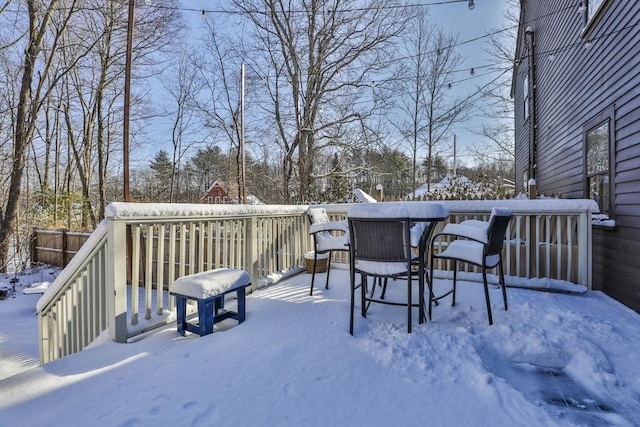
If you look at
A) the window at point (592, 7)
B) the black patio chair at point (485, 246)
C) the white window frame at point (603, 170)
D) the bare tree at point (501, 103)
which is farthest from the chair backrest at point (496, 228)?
the bare tree at point (501, 103)

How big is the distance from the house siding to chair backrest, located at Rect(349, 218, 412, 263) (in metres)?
2.65

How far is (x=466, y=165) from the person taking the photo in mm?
20531

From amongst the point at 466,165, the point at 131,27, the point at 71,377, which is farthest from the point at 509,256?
the point at 466,165

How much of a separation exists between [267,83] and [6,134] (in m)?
7.50

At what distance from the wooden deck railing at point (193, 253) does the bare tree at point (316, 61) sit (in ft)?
22.7

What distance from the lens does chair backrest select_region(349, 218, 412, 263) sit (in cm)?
226

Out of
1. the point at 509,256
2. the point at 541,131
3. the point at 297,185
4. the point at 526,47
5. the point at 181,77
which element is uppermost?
the point at 181,77

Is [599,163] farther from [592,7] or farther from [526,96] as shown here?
[526,96]

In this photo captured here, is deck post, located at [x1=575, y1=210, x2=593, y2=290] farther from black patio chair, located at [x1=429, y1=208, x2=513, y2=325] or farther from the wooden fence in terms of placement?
the wooden fence

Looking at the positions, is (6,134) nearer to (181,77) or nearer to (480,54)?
(181,77)

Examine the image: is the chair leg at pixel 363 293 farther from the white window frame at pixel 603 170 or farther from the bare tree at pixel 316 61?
the bare tree at pixel 316 61

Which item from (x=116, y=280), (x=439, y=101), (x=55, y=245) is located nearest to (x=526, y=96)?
(x=439, y=101)

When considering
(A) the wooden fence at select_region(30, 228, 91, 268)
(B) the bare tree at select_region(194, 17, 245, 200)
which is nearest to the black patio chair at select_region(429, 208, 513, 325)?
(A) the wooden fence at select_region(30, 228, 91, 268)

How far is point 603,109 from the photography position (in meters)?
4.14
